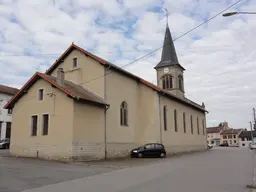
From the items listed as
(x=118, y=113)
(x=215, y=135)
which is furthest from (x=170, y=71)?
(x=215, y=135)

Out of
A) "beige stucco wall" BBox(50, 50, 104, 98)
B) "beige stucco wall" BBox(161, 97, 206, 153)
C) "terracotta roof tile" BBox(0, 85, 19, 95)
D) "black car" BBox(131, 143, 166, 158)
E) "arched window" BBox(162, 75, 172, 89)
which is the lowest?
"black car" BBox(131, 143, 166, 158)

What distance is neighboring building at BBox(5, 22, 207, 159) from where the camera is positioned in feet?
67.1

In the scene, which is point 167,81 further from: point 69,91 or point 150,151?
point 69,91

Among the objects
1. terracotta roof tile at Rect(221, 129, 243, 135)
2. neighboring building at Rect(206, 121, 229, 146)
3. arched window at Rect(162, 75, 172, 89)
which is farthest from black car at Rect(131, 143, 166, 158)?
terracotta roof tile at Rect(221, 129, 243, 135)

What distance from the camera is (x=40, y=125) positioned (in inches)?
854

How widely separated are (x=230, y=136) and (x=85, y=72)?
321 ft

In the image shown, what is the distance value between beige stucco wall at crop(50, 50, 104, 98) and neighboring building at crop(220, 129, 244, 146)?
94.7 meters

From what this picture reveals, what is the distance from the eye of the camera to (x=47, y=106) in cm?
2155

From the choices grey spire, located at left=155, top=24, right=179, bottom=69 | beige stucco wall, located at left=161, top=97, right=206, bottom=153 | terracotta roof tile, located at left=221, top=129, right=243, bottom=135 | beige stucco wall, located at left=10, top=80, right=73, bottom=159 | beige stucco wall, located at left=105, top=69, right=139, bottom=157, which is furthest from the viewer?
terracotta roof tile, located at left=221, top=129, right=243, bottom=135

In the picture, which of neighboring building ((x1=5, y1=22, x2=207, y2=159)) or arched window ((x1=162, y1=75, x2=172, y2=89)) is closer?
neighboring building ((x1=5, y1=22, x2=207, y2=159))

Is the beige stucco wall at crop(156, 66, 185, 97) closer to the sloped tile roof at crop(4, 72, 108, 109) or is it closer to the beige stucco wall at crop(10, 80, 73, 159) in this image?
the sloped tile roof at crop(4, 72, 108, 109)

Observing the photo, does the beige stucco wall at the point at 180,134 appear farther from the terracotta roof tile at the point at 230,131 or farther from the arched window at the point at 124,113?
the terracotta roof tile at the point at 230,131

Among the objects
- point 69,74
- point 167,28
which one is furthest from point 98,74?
point 167,28

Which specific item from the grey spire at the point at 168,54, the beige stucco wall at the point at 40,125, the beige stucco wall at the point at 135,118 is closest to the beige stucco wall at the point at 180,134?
the beige stucco wall at the point at 135,118
